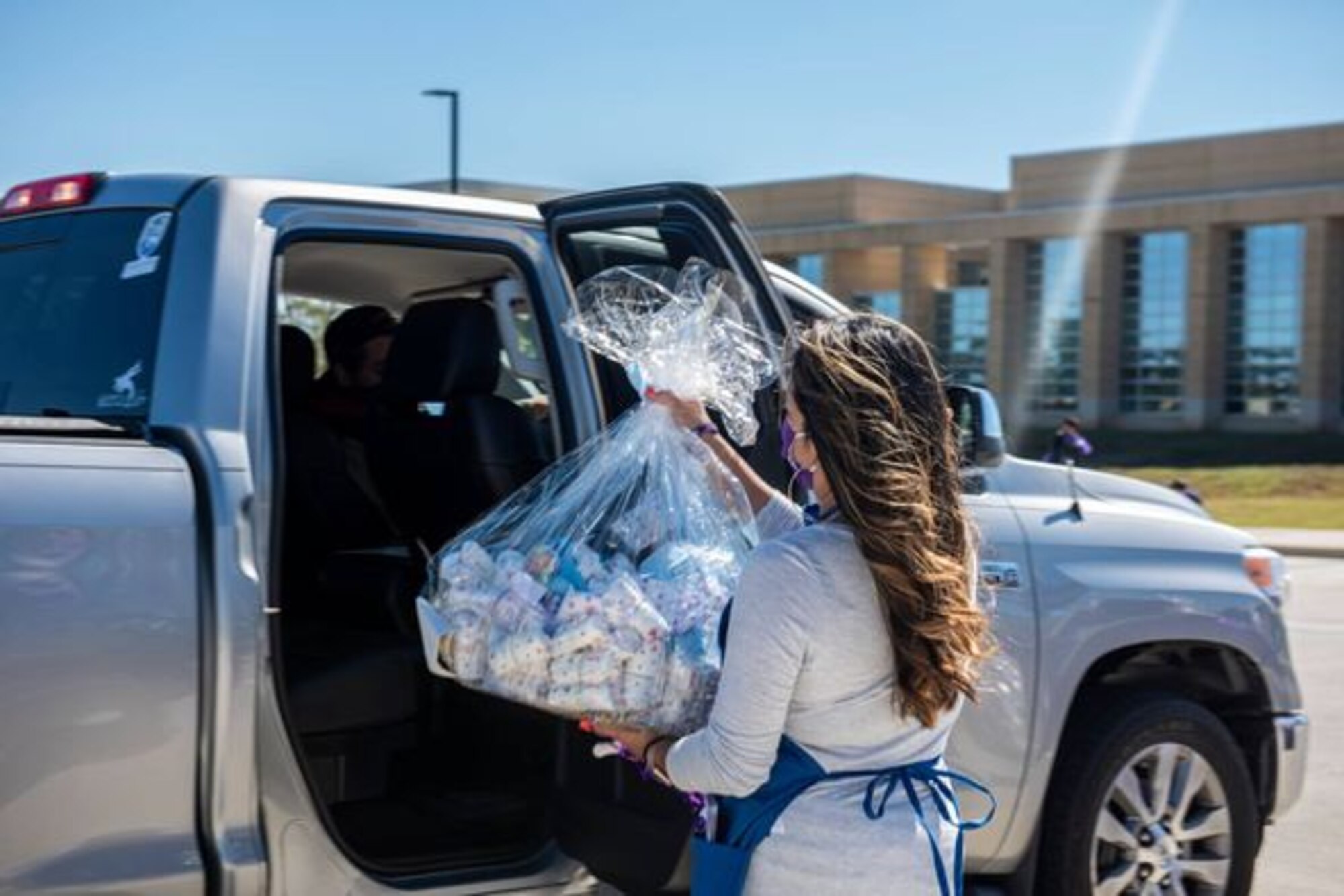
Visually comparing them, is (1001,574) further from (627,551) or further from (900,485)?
(900,485)

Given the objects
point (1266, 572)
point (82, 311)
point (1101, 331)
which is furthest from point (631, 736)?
point (1101, 331)

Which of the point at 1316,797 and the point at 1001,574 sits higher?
the point at 1001,574

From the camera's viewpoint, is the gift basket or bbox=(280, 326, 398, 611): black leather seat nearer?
the gift basket

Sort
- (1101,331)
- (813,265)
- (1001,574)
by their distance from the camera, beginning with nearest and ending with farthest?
(1001,574) → (1101,331) → (813,265)

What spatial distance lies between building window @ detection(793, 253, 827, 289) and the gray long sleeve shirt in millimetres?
54289

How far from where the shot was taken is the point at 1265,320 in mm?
48062

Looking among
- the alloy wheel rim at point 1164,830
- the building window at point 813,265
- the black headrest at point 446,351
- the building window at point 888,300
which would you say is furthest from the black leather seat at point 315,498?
the building window at point 888,300

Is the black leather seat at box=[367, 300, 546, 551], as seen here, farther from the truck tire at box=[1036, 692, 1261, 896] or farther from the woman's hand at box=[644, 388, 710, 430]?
the truck tire at box=[1036, 692, 1261, 896]

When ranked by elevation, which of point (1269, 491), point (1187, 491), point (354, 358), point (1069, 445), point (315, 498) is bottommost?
point (1269, 491)

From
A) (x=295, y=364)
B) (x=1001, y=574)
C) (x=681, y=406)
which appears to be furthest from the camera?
(x=295, y=364)

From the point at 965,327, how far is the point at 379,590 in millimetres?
52131

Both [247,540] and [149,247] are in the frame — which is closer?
[247,540]

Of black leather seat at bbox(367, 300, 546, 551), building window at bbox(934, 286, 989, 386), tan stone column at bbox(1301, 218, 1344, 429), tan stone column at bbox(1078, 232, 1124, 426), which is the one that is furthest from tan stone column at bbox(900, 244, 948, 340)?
black leather seat at bbox(367, 300, 546, 551)

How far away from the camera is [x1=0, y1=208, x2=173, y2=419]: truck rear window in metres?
3.24
